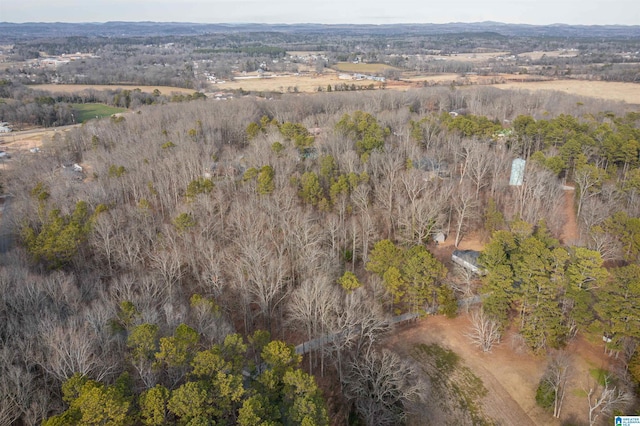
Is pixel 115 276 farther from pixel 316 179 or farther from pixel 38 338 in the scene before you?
pixel 316 179

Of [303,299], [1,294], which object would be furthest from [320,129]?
Answer: [1,294]

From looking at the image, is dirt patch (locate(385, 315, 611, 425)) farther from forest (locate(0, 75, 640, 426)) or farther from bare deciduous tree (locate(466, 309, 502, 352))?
forest (locate(0, 75, 640, 426))

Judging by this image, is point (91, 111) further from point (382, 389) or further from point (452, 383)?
point (452, 383)

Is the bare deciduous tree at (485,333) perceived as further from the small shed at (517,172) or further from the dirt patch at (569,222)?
the small shed at (517,172)

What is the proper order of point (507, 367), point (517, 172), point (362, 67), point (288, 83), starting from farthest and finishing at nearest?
1. point (362, 67)
2. point (288, 83)
3. point (517, 172)
4. point (507, 367)

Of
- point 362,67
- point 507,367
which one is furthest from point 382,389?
point 362,67

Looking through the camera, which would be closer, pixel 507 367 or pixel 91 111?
pixel 507 367

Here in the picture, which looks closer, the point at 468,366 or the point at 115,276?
the point at 468,366

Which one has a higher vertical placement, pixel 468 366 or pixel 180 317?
pixel 180 317
